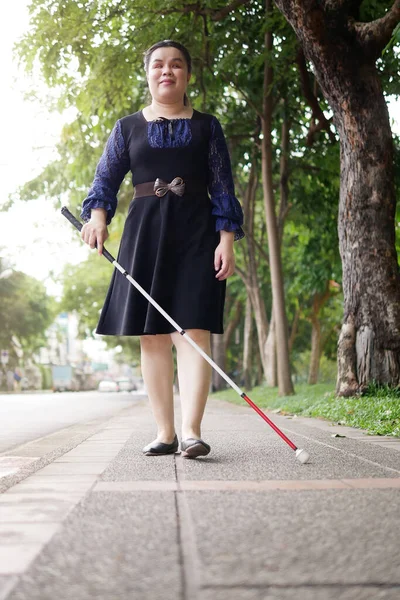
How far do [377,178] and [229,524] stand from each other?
7543mm

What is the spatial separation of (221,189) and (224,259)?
0.44 m

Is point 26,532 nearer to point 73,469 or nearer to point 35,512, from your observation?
point 35,512

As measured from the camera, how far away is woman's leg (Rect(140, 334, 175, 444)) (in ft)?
14.8

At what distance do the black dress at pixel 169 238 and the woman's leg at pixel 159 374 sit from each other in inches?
5.0

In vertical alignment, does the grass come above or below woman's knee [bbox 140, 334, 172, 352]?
below

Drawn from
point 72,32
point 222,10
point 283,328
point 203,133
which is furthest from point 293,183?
point 203,133

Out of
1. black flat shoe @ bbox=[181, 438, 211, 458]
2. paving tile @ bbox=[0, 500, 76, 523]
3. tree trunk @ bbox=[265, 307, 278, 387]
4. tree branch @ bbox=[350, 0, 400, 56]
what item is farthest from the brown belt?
tree trunk @ bbox=[265, 307, 278, 387]

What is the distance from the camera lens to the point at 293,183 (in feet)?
54.6

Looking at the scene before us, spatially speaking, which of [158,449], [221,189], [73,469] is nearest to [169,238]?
[221,189]

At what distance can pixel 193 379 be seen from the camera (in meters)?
4.39

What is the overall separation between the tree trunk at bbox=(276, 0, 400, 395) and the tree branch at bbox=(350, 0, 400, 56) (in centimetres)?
1

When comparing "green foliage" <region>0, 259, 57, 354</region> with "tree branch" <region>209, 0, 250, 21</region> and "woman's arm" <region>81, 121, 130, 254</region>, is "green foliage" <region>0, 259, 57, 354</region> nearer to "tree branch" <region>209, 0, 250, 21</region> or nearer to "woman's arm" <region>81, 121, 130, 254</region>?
"tree branch" <region>209, 0, 250, 21</region>

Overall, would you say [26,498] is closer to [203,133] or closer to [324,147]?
[203,133]

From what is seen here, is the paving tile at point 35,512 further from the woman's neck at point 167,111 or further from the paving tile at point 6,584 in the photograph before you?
the woman's neck at point 167,111
